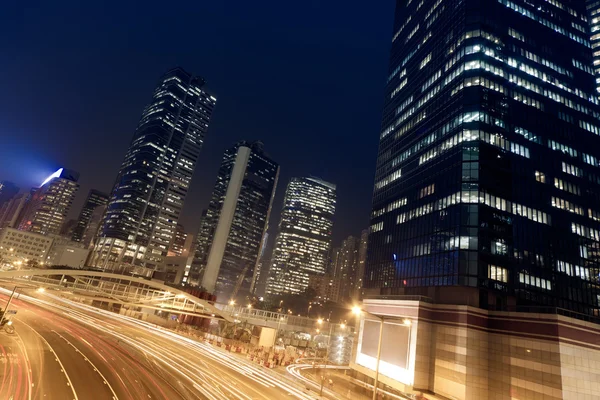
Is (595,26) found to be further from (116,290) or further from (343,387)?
(116,290)

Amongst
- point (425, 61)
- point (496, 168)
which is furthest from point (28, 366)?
point (425, 61)

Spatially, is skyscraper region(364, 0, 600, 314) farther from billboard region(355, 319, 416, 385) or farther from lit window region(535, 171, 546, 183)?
billboard region(355, 319, 416, 385)

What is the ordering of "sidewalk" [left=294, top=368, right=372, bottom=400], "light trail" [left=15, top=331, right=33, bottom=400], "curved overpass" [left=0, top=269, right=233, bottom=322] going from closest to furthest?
1. "light trail" [left=15, top=331, right=33, bottom=400]
2. "sidewalk" [left=294, top=368, right=372, bottom=400]
3. "curved overpass" [left=0, top=269, right=233, bottom=322]

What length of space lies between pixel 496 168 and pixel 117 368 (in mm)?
66520

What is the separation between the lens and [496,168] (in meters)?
62.1

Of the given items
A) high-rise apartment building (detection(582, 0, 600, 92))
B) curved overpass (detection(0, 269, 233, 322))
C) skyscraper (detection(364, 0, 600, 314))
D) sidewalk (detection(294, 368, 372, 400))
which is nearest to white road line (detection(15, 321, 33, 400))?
curved overpass (detection(0, 269, 233, 322))

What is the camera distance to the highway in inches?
1189

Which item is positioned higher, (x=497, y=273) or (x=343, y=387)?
(x=497, y=273)

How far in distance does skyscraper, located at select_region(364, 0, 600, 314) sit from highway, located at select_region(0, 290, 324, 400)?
36.2 metres

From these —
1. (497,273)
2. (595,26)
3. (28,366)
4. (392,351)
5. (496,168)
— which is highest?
(595,26)

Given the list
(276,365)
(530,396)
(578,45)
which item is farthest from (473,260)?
(578,45)

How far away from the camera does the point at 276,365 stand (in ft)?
183

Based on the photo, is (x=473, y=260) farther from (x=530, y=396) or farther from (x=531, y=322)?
(x=530, y=396)

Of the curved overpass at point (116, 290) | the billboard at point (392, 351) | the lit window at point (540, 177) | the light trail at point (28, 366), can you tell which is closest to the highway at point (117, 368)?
the light trail at point (28, 366)
